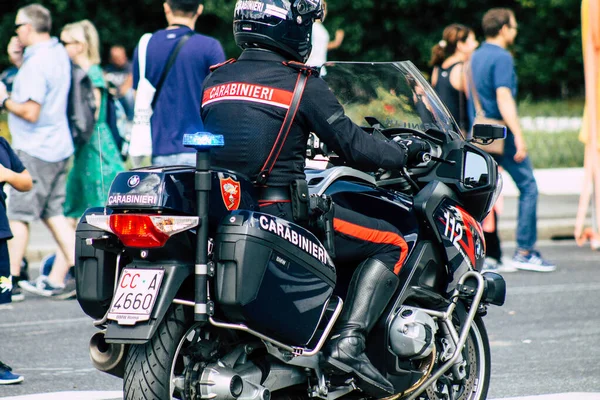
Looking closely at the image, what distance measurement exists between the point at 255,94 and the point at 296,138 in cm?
23

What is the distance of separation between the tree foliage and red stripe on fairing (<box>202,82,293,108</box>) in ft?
118

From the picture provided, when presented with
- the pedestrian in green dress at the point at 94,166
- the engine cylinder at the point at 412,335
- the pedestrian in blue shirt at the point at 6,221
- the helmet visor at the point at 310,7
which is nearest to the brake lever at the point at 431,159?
the engine cylinder at the point at 412,335

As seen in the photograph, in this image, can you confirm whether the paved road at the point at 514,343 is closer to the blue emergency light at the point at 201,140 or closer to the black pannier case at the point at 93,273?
the black pannier case at the point at 93,273

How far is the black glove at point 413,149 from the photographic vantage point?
16.4ft

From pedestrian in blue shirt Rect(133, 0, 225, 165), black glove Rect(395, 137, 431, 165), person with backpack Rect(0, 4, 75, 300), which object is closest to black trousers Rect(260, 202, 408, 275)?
black glove Rect(395, 137, 431, 165)

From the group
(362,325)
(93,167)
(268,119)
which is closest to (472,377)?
(362,325)

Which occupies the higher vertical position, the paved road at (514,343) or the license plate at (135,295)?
the license plate at (135,295)

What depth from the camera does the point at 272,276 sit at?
433 cm

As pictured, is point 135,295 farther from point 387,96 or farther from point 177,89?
point 177,89

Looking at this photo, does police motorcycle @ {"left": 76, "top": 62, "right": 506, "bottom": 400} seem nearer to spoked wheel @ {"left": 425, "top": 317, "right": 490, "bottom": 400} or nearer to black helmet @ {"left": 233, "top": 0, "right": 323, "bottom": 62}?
spoked wheel @ {"left": 425, "top": 317, "right": 490, "bottom": 400}

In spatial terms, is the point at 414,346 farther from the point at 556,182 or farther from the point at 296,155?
the point at 556,182

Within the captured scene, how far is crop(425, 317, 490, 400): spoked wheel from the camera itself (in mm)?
5211

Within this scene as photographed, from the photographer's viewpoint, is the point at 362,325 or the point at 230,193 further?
the point at 362,325

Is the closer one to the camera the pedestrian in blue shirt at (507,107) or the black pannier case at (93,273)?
the black pannier case at (93,273)
